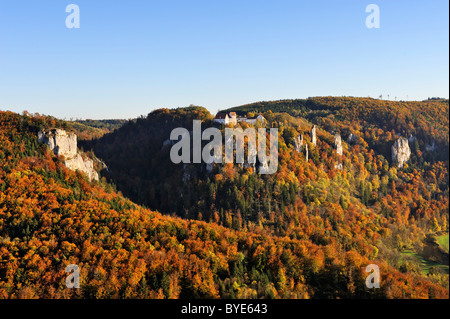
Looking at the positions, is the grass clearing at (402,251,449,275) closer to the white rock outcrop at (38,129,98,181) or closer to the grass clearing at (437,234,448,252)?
the grass clearing at (437,234,448,252)

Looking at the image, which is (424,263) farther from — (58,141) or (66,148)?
(58,141)

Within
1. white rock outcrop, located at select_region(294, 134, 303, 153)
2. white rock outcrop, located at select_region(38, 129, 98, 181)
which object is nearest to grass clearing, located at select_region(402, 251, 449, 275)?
white rock outcrop, located at select_region(294, 134, 303, 153)

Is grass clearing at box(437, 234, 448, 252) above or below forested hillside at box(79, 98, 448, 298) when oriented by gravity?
below

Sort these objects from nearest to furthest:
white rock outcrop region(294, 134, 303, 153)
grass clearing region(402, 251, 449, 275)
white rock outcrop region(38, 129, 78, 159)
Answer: grass clearing region(402, 251, 449, 275) → white rock outcrop region(38, 129, 78, 159) → white rock outcrop region(294, 134, 303, 153)

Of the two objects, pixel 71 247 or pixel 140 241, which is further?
pixel 140 241

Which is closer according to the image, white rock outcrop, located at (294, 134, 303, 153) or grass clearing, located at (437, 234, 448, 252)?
grass clearing, located at (437, 234, 448, 252)

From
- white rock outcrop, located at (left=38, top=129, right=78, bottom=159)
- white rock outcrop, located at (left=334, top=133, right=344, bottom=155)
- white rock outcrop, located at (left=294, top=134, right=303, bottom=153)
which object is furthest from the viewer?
white rock outcrop, located at (left=334, top=133, right=344, bottom=155)
